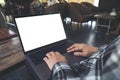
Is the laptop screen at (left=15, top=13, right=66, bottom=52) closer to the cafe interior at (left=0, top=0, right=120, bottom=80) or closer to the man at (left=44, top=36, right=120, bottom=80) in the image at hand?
the cafe interior at (left=0, top=0, right=120, bottom=80)

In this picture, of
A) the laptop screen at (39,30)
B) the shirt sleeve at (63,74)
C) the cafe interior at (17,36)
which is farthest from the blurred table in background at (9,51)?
the shirt sleeve at (63,74)

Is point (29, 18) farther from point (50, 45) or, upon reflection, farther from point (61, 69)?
point (61, 69)

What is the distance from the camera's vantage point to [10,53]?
0.92 metres

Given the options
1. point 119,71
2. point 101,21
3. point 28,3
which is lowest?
point 101,21

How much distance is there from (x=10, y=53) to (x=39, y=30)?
25 cm

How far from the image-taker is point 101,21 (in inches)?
181

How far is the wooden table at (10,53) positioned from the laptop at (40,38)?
0.09 meters

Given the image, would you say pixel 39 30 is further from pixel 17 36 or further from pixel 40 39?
pixel 17 36

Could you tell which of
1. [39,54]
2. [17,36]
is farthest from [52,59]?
[17,36]

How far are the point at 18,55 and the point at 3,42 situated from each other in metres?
0.25

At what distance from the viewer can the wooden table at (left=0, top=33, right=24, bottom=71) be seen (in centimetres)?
81

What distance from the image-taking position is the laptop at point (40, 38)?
0.78 meters

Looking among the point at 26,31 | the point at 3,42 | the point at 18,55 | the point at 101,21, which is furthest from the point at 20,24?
the point at 101,21

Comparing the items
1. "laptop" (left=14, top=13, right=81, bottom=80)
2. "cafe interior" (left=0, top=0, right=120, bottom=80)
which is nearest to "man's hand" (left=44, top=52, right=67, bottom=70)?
"laptop" (left=14, top=13, right=81, bottom=80)
